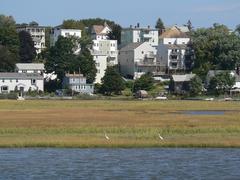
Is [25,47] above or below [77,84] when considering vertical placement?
above

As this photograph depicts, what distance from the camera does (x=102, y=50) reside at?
17400cm

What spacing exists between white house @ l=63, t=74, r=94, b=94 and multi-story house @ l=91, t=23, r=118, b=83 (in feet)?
37.9

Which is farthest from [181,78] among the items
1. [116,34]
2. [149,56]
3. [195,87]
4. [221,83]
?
[116,34]

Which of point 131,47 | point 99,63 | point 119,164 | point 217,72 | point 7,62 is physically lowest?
point 119,164

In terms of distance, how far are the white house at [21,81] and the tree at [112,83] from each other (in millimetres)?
12906

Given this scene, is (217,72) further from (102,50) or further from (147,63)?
(102,50)

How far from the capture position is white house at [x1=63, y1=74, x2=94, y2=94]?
144250 millimetres

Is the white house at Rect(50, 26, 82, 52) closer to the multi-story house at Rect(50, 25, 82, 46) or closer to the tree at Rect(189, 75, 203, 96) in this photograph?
the multi-story house at Rect(50, 25, 82, 46)

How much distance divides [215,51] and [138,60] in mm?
17399

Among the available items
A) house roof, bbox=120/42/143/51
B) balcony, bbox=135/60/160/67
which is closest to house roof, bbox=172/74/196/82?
balcony, bbox=135/60/160/67

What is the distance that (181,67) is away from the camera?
543ft

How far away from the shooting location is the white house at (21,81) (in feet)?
476

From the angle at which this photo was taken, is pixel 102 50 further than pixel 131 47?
Yes

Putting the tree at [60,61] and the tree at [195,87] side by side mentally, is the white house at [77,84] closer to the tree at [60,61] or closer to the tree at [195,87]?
the tree at [60,61]
